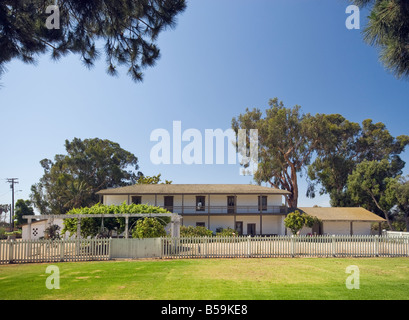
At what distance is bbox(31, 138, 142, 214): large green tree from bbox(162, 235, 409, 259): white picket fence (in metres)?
34.2

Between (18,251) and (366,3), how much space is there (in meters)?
16.3

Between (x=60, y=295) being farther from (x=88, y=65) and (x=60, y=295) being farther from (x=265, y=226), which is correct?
(x=265, y=226)

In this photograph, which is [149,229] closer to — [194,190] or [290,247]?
[290,247]

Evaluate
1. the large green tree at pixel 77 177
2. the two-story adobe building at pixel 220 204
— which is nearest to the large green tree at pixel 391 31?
the two-story adobe building at pixel 220 204

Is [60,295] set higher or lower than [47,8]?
lower

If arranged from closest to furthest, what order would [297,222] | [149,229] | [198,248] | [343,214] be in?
[198,248], [149,229], [297,222], [343,214]

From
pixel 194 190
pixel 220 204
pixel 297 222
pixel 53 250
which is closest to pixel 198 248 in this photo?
pixel 53 250

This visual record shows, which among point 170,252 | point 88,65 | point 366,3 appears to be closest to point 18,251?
point 170,252

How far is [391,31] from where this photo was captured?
7.75 m

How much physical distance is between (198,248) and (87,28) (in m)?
11.1

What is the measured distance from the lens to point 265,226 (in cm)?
3272

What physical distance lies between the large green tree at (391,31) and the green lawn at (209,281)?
20.0 feet


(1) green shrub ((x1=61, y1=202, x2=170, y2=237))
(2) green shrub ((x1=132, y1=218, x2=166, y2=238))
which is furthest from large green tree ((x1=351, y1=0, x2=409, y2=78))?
(1) green shrub ((x1=61, y1=202, x2=170, y2=237))

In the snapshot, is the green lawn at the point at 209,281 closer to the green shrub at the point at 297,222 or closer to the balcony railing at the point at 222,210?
the green shrub at the point at 297,222
